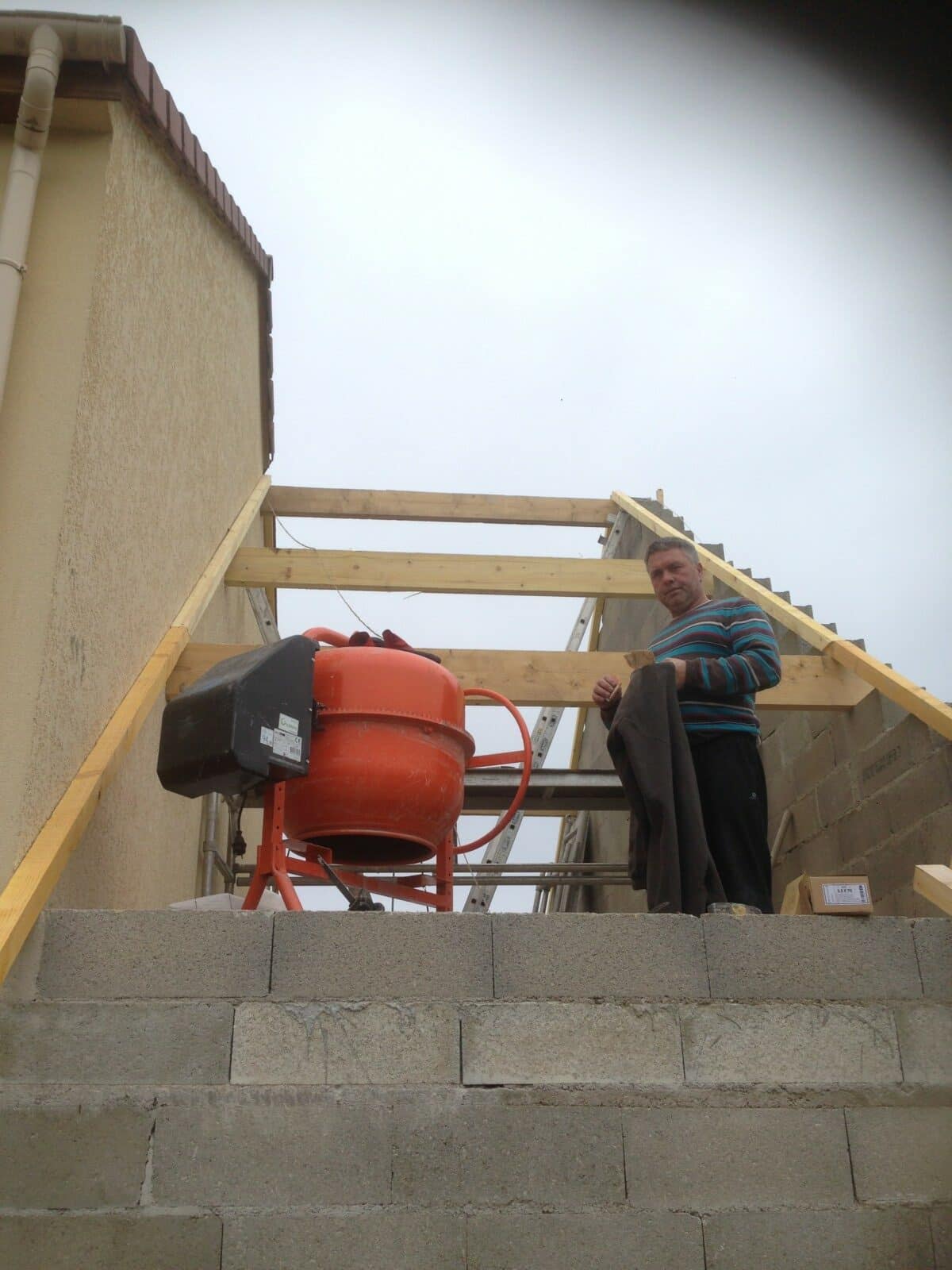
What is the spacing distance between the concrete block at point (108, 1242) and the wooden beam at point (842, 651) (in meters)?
2.74

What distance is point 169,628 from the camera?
4312mm

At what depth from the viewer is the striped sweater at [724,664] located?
128 inches

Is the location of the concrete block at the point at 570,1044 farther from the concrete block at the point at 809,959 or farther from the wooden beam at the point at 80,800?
the wooden beam at the point at 80,800

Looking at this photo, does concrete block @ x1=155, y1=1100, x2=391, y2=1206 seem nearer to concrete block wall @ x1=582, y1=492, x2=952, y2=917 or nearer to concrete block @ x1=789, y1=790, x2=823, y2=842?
concrete block wall @ x1=582, y1=492, x2=952, y2=917

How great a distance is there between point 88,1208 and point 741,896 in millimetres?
1772

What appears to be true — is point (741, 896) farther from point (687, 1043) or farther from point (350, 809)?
point (350, 809)

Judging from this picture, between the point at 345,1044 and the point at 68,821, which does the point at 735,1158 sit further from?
the point at 68,821

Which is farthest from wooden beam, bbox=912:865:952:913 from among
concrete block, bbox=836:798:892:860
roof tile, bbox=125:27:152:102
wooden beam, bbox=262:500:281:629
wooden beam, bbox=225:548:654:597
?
wooden beam, bbox=262:500:281:629

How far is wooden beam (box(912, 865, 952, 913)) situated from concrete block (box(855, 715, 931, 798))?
105cm

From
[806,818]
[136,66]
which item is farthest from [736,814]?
[136,66]

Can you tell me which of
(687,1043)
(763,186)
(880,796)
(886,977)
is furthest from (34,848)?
(880,796)

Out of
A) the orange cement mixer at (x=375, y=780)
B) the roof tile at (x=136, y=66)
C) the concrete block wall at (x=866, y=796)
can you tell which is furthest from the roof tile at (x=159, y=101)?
the concrete block wall at (x=866, y=796)

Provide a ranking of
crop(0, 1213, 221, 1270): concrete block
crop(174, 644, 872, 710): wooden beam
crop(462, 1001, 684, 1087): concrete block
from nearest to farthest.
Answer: crop(0, 1213, 221, 1270): concrete block → crop(462, 1001, 684, 1087): concrete block → crop(174, 644, 872, 710): wooden beam

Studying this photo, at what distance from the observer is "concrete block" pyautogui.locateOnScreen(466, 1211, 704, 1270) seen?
85.0 inches
